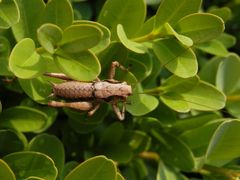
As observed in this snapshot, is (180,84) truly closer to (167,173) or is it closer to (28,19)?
(167,173)

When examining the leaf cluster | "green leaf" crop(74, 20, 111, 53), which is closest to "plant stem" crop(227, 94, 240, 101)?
the leaf cluster

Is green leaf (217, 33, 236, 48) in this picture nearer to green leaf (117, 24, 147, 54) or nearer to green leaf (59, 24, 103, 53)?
green leaf (117, 24, 147, 54)

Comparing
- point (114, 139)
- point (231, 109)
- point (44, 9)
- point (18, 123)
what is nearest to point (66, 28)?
point (44, 9)

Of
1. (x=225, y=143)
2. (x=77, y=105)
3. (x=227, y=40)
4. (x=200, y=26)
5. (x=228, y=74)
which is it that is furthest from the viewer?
(x=227, y=40)

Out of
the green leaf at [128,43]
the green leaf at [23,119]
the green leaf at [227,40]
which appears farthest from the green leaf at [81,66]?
the green leaf at [227,40]

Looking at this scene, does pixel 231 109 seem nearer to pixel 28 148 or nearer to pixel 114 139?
pixel 114 139

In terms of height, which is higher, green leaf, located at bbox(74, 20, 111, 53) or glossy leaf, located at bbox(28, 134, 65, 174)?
green leaf, located at bbox(74, 20, 111, 53)

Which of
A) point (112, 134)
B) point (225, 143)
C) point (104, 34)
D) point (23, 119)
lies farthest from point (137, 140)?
point (104, 34)
